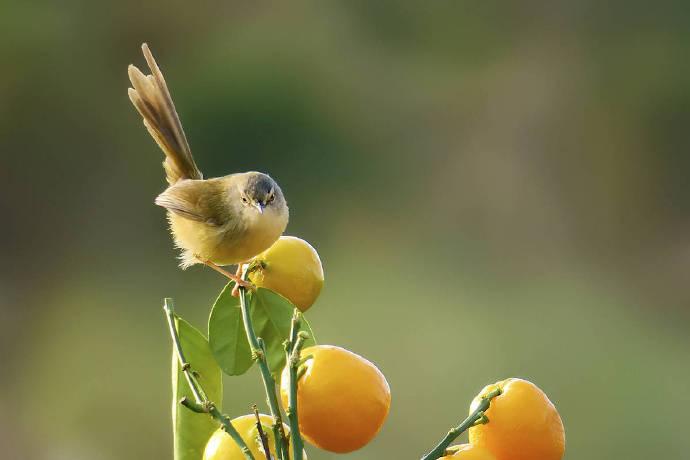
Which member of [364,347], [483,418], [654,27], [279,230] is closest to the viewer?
[483,418]

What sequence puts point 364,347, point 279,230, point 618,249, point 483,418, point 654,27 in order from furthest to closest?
point 654,27, point 618,249, point 364,347, point 279,230, point 483,418

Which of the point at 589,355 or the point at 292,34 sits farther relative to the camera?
the point at 292,34

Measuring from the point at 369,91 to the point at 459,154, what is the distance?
0.72 meters

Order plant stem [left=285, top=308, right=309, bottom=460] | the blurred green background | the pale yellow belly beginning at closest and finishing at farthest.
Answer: plant stem [left=285, top=308, right=309, bottom=460] < the pale yellow belly < the blurred green background

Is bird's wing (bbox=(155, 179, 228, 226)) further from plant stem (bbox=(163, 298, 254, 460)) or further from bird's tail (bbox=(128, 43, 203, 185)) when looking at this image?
plant stem (bbox=(163, 298, 254, 460))

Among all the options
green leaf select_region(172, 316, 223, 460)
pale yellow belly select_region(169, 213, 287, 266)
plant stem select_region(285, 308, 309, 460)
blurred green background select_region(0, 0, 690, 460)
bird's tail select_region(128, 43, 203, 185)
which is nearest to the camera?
plant stem select_region(285, 308, 309, 460)

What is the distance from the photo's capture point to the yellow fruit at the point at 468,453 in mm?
592

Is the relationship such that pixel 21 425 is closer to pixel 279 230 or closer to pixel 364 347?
pixel 364 347

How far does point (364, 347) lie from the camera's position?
409cm

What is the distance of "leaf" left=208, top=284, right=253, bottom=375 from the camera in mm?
664

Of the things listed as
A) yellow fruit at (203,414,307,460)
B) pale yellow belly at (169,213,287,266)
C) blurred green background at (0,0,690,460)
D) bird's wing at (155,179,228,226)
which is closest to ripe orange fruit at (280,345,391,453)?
yellow fruit at (203,414,307,460)

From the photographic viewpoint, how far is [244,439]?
592mm

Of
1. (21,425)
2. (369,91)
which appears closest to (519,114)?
(369,91)

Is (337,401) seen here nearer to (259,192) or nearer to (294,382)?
(294,382)
